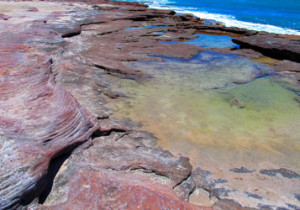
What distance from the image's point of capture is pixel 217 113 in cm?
648

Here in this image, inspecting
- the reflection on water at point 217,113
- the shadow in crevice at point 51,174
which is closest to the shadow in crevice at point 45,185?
the shadow in crevice at point 51,174

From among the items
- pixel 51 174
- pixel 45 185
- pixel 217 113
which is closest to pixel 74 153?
pixel 51 174

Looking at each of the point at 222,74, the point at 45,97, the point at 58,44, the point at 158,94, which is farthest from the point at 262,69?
the point at 45,97

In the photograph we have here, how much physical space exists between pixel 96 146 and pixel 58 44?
6.02m

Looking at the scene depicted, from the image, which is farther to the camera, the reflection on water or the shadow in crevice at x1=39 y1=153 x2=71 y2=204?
the reflection on water

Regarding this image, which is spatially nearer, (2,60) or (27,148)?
(27,148)

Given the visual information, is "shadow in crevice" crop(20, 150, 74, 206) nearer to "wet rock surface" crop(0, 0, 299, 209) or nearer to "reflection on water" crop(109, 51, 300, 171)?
"wet rock surface" crop(0, 0, 299, 209)

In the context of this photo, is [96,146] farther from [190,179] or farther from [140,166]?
[190,179]

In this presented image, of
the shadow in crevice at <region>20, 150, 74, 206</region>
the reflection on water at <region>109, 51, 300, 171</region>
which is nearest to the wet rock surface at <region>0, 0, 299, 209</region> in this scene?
the shadow in crevice at <region>20, 150, 74, 206</region>

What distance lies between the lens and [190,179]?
425 cm

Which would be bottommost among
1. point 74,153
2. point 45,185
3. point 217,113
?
point 217,113

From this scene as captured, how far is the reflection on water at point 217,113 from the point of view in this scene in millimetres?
5105

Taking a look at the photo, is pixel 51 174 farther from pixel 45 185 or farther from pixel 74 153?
pixel 74 153

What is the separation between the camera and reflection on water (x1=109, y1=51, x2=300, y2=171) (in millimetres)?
5105
